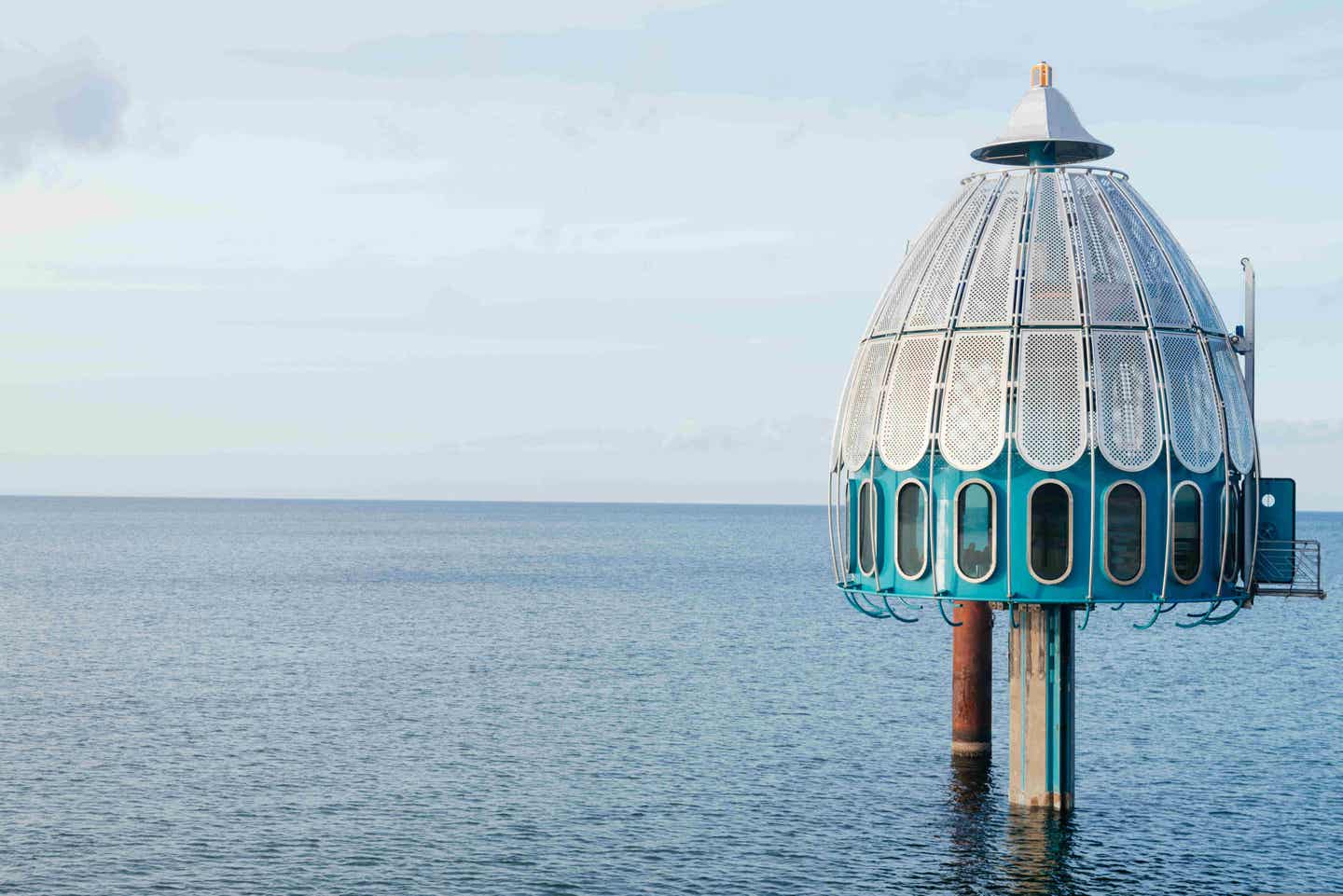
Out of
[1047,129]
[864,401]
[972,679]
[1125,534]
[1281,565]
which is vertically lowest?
[972,679]

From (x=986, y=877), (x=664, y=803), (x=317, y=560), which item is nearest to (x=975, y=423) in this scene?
(x=986, y=877)

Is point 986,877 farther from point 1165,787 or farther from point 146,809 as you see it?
point 146,809

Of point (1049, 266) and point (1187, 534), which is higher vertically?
point (1049, 266)

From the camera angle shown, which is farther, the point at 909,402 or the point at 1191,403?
the point at 909,402

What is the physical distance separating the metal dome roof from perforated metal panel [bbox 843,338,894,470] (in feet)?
0.16

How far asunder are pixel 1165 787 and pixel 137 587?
111715 mm

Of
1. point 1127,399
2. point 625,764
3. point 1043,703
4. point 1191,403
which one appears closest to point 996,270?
point 1127,399

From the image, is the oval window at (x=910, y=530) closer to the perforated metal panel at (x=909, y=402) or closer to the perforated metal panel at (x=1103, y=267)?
the perforated metal panel at (x=909, y=402)

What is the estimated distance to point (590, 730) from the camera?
59.9m

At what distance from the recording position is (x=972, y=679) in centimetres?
4981

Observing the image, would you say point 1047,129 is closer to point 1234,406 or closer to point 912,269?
point 912,269

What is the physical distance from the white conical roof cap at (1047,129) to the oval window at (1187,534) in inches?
381

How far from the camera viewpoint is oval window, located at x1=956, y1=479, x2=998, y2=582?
37.4m

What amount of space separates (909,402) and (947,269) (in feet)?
11.9
